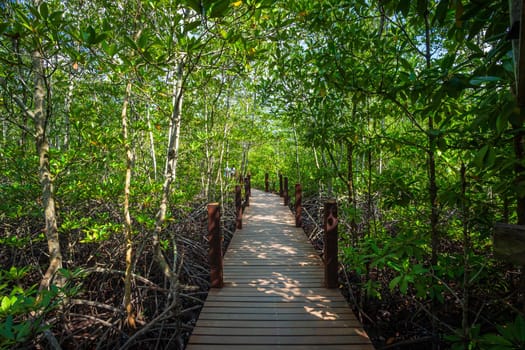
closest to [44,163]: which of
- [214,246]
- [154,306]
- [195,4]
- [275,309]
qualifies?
[214,246]

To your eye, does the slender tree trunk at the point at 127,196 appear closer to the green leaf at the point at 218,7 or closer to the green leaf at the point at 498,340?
the green leaf at the point at 218,7

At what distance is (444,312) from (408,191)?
88.0 inches

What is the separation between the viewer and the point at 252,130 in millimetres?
7812

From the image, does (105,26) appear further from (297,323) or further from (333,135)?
(297,323)

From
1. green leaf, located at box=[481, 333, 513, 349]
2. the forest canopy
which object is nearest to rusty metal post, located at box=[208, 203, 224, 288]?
the forest canopy

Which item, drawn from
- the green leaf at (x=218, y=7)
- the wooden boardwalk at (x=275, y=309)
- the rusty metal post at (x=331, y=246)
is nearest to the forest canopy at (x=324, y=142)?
the green leaf at (x=218, y=7)

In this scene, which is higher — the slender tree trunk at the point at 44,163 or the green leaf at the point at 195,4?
the green leaf at the point at 195,4

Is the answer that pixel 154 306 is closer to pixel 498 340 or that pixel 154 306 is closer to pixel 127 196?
pixel 127 196

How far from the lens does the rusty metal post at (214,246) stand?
312 cm

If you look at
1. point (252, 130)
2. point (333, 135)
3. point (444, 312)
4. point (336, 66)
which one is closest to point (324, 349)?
point (444, 312)

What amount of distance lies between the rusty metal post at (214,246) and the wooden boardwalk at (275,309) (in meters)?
0.16

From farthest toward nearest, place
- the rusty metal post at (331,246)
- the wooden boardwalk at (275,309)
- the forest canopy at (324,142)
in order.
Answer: the rusty metal post at (331,246)
the wooden boardwalk at (275,309)
the forest canopy at (324,142)

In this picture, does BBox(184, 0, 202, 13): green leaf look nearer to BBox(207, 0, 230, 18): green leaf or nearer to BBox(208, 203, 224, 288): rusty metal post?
BBox(207, 0, 230, 18): green leaf

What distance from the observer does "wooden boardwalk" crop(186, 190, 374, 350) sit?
2.21 meters
